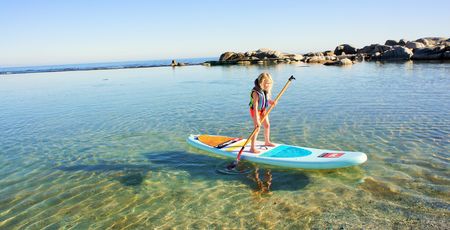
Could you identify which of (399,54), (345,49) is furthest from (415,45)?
(345,49)

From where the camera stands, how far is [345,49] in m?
65.3

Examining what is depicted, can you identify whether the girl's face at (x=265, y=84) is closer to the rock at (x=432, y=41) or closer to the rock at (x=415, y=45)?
the rock at (x=415, y=45)

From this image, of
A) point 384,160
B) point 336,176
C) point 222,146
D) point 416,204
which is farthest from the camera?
point 222,146

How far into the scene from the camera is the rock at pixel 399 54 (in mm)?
45588

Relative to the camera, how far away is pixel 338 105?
15328mm

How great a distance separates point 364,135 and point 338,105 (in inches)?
216

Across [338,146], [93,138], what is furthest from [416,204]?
[93,138]

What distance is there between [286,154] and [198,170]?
6.86ft

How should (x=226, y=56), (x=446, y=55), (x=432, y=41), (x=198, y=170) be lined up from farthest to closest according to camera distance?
(x=226, y=56) → (x=432, y=41) → (x=446, y=55) → (x=198, y=170)

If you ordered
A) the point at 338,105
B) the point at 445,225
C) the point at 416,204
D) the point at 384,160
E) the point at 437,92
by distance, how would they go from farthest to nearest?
the point at 437,92, the point at 338,105, the point at 384,160, the point at 416,204, the point at 445,225

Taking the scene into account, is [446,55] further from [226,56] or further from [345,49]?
[226,56]

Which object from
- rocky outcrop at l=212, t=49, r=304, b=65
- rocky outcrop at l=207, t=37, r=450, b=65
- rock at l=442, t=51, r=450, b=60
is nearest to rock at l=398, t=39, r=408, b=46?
rocky outcrop at l=207, t=37, r=450, b=65

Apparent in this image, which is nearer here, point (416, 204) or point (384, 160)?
point (416, 204)

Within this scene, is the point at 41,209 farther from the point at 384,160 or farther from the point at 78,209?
the point at 384,160
